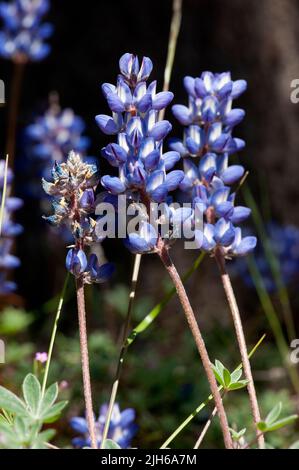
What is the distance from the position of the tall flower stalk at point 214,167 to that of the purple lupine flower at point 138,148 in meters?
0.18

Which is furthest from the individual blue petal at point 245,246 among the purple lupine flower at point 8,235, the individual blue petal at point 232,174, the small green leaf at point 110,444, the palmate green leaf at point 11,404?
the purple lupine flower at point 8,235

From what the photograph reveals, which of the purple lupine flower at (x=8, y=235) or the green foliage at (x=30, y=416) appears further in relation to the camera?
the purple lupine flower at (x=8, y=235)

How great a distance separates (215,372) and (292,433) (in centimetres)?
138

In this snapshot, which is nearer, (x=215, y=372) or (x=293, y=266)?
(x=215, y=372)

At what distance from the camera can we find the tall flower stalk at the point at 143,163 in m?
1.59

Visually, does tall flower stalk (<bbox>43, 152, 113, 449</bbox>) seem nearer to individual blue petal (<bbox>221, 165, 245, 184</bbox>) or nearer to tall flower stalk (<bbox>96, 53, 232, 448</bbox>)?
tall flower stalk (<bbox>96, 53, 232, 448</bbox>)

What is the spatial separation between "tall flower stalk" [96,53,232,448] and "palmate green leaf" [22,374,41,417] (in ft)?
1.14

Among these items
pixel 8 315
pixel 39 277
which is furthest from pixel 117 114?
pixel 39 277

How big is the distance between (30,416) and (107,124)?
674mm

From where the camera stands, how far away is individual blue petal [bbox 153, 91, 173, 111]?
5.46 feet

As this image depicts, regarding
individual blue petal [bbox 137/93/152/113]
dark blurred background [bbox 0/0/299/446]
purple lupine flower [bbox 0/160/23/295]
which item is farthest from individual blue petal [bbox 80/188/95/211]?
dark blurred background [bbox 0/0/299/446]

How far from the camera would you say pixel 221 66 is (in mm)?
3668

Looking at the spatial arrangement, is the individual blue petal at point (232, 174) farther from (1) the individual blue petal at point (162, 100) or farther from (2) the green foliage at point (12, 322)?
(2) the green foliage at point (12, 322)
